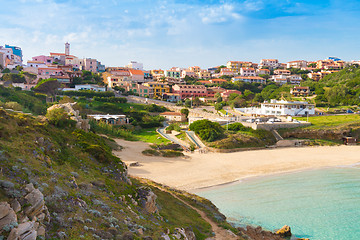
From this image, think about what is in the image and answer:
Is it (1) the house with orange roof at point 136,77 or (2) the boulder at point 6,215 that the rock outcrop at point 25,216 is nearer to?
(2) the boulder at point 6,215

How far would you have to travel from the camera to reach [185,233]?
40.0ft

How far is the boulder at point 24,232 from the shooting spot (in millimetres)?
6562

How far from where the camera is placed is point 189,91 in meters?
92.4

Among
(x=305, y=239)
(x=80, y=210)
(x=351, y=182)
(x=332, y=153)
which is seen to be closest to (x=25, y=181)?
(x=80, y=210)

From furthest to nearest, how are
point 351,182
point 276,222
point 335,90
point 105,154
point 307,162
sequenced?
1. point 335,90
2. point 307,162
3. point 351,182
4. point 276,222
5. point 105,154

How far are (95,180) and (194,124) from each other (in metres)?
32.0

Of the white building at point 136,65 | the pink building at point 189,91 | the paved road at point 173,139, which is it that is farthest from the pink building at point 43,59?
the paved road at point 173,139

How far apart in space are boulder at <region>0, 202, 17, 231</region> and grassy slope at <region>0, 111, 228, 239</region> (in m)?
0.70

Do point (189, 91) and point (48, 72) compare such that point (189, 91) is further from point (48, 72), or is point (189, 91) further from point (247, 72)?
point (247, 72)

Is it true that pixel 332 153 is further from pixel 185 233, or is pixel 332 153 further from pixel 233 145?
pixel 185 233

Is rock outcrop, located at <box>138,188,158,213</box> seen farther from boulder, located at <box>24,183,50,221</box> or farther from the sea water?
the sea water

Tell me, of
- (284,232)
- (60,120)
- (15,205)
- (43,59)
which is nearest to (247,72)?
(43,59)

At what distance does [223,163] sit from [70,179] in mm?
23690

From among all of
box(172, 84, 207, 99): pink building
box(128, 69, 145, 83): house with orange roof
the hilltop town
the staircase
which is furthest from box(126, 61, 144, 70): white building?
the staircase
